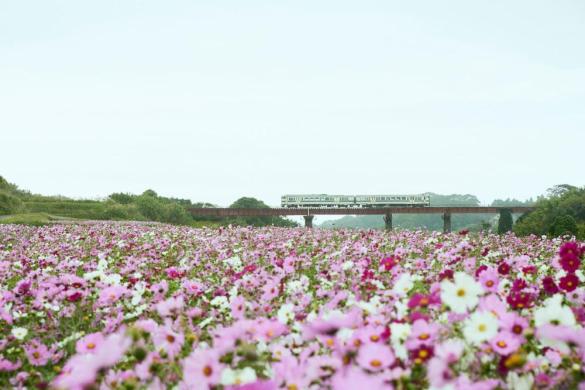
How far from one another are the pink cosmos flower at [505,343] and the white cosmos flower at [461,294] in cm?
30

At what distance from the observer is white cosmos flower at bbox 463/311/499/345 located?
6.31ft

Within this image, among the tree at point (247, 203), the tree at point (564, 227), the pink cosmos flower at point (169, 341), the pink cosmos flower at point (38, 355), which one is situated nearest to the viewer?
the pink cosmos flower at point (169, 341)

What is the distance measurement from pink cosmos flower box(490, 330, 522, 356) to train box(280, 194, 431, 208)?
194 ft

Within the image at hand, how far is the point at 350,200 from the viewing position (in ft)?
202

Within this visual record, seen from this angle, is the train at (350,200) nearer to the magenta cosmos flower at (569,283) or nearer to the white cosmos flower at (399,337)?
the magenta cosmos flower at (569,283)

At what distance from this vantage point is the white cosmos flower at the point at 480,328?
192 cm

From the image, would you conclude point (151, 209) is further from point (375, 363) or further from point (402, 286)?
point (375, 363)

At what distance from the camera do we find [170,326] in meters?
2.53

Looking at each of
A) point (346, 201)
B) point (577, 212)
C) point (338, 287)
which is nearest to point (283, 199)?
point (346, 201)

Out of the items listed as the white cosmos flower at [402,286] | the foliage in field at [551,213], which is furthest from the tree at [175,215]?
the white cosmos flower at [402,286]

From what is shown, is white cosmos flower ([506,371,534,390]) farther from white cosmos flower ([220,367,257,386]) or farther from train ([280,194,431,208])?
train ([280,194,431,208])

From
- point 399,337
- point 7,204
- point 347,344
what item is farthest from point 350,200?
point 347,344

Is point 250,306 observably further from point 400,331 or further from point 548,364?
point 548,364

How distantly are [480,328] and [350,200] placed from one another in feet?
196
